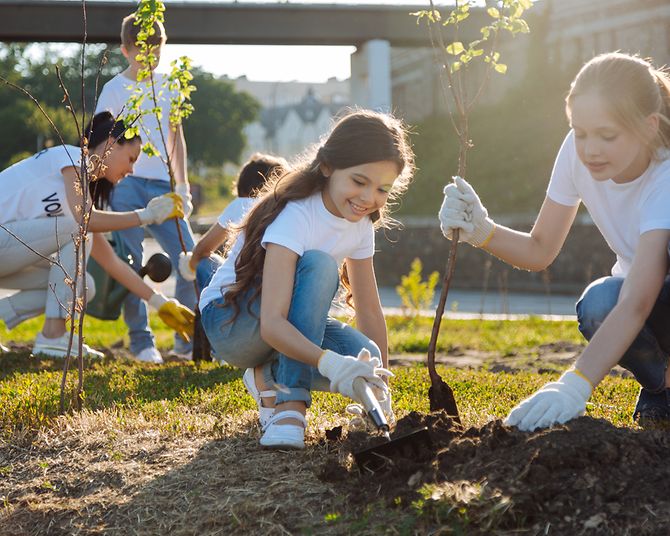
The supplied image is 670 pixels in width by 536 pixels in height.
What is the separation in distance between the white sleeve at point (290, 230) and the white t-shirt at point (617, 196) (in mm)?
941

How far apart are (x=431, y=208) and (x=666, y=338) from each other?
20.3 metres

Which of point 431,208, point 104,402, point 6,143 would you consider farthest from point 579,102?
point 6,143

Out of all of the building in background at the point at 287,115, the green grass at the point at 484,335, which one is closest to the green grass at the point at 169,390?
the green grass at the point at 484,335

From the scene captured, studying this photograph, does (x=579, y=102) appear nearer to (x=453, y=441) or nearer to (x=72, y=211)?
(x=453, y=441)

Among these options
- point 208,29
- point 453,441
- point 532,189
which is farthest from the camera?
point 208,29

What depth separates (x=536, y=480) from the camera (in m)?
2.25

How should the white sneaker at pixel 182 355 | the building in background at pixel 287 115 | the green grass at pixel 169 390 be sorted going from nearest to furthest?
1. the green grass at pixel 169 390
2. the white sneaker at pixel 182 355
3. the building in background at pixel 287 115

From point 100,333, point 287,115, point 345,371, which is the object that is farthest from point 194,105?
point 345,371

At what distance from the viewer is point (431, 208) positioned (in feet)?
76.6

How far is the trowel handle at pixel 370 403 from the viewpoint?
8.77 ft

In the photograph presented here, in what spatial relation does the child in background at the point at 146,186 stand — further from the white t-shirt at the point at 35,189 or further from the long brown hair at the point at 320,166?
the long brown hair at the point at 320,166

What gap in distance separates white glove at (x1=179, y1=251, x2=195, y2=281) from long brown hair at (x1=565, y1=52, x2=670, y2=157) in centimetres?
261

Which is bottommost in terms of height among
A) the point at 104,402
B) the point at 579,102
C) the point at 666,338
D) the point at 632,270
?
the point at 104,402

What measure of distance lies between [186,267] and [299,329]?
2.22 meters
